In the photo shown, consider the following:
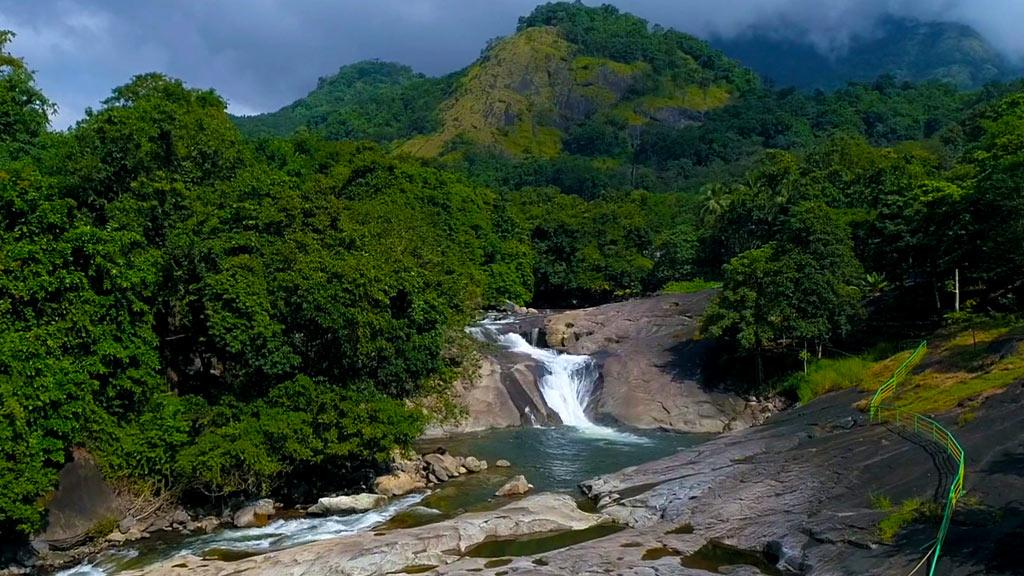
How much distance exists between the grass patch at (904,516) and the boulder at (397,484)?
604 inches

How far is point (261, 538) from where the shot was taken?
2134cm

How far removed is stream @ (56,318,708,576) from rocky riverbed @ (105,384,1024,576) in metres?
2.09

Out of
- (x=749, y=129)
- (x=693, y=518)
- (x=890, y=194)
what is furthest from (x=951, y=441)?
(x=749, y=129)

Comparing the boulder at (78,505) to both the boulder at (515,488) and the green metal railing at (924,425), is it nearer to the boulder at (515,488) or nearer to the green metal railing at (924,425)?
the boulder at (515,488)

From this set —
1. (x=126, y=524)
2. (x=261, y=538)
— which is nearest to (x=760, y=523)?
(x=261, y=538)

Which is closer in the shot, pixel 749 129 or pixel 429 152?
pixel 749 129

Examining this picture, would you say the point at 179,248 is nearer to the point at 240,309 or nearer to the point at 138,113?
the point at 240,309

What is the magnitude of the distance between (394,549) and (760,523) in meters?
8.98

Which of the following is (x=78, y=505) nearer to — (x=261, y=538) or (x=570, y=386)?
(x=261, y=538)

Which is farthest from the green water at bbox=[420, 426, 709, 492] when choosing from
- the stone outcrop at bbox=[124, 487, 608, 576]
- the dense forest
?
the stone outcrop at bbox=[124, 487, 608, 576]

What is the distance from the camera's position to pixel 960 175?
120ft

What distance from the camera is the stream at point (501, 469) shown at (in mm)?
20812

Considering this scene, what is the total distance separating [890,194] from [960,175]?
6907mm

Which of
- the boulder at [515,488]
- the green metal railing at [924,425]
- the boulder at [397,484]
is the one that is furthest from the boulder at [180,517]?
the green metal railing at [924,425]
